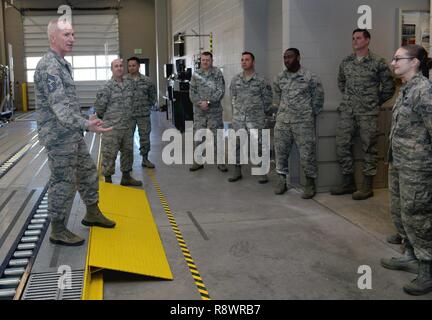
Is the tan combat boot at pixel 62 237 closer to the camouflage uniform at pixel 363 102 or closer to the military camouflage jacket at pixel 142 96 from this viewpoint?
the camouflage uniform at pixel 363 102

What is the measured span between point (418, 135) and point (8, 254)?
3.06 meters

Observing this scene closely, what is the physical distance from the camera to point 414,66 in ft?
10.9

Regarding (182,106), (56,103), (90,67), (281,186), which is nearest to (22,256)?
(56,103)

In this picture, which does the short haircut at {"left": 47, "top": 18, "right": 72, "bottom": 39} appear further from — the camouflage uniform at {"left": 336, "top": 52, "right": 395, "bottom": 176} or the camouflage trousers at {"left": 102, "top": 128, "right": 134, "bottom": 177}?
the camouflage uniform at {"left": 336, "top": 52, "right": 395, "bottom": 176}

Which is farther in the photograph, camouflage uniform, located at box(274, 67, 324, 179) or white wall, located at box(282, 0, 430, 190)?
white wall, located at box(282, 0, 430, 190)

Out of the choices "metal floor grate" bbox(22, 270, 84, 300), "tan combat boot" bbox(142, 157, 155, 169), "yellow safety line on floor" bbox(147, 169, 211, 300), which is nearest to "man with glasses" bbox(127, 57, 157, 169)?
"tan combat boot" bbox(142, 157, 155, 169)

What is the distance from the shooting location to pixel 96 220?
4352mm

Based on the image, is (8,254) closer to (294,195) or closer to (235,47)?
(294,195)

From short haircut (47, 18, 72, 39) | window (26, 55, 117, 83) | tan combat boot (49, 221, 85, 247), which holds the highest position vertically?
window (26, 55, 117, 83)

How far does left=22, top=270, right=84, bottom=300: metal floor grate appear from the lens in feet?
9.91

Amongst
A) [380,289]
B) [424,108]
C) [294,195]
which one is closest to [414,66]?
[424,108]

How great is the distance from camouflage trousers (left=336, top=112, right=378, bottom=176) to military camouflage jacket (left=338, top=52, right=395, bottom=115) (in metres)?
0.10

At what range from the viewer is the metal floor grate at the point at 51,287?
3.02m

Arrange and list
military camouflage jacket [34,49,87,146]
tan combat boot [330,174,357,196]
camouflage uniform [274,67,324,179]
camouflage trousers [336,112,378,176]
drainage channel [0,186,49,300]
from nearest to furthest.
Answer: drainage channel [0,186,49,300], military camouflage jacket [34,49,87,146], camouflage trousers [336,112,378,176], camouflage uniform [274,67,324,179], tan combat boot [330,174,357,196]
